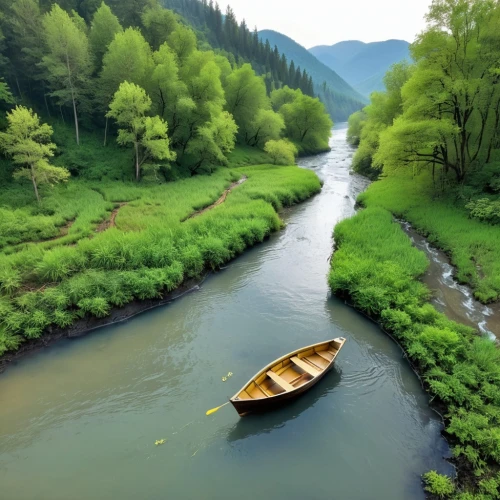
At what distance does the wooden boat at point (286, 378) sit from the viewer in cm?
990

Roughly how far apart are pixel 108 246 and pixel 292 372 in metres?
12.3

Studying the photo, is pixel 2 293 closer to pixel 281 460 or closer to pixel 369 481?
pixel 281 460

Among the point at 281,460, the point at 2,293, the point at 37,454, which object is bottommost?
the point at 37,454

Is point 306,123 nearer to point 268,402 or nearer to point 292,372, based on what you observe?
point 292,372

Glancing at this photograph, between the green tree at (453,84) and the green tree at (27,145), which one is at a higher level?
the green tree at (453,84)

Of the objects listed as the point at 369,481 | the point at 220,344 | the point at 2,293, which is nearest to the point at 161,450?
the point at 220,344

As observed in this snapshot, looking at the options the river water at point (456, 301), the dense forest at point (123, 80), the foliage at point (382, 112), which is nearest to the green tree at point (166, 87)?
the dense forest at point (123, 80)

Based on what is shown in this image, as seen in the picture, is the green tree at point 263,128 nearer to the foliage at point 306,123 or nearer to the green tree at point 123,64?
the foliage at point 306,123

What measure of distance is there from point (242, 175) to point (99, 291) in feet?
104

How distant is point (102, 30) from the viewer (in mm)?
39531

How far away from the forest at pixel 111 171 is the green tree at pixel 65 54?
5.3 inches

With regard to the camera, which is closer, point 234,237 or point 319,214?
point 234,237

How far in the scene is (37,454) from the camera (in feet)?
30.2

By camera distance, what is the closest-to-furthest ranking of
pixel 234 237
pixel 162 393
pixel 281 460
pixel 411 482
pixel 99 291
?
pixel 411 482 → pixel 281 460 → pixel 162 393 → pixel 99 291 → pixel 234 237
